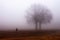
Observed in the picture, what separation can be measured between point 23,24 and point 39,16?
172mm

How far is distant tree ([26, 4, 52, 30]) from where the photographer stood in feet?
2.84

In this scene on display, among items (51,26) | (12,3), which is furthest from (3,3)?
(51,26)

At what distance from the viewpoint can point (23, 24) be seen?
90cm

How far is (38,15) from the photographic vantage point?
34.0 inches

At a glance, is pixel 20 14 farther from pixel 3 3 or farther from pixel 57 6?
pixel 57 6
